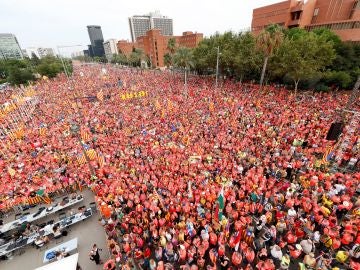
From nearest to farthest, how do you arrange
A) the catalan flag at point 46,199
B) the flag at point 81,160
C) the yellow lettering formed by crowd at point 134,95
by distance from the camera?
the catalan flag at point 46,199 < the flag at point 81,160 < the yellow lettering formed by crowd at point 134,95

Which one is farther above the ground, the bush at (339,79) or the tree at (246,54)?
the tree at (246,54)

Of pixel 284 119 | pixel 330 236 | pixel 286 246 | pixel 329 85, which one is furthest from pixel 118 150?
pixel 329 85

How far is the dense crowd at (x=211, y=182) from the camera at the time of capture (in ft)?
27.9

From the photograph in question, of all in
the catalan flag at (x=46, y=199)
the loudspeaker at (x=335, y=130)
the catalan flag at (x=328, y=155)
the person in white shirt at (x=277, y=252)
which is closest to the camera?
the person in white shirt at (x=277, y=252)

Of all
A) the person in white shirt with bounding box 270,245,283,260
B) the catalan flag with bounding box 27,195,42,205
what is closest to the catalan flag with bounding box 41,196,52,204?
the catalan flag with bounding box 27,195,42,205

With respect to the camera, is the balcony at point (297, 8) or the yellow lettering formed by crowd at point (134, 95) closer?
the yellow lettering formed by crowd at point (134, 95)

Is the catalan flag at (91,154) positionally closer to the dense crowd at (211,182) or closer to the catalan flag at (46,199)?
the dense crowd at (211,182)

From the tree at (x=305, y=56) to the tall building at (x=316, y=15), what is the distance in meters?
11.0

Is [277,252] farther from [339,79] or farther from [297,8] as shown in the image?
[297,8]

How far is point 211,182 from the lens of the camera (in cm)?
1218

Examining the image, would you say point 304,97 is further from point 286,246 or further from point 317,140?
point 286,246

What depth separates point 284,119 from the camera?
19.6 metres

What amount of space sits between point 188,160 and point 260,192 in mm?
5560

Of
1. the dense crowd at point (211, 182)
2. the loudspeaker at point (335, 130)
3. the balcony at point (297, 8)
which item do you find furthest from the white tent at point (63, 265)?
the balcony at point (297, 8)
